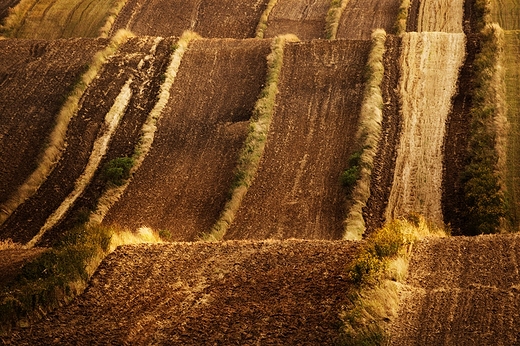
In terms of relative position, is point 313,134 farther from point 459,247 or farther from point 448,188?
point 459,247

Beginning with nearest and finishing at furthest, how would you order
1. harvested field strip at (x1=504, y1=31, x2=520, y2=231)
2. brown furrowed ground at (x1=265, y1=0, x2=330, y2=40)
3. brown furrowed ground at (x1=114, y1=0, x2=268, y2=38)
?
harvested field strip at (x1=504, y1=31, x2=520, y2=231) < brown furrowed ground at (x1=265, y1=0, x2=330, y2=40) < brown furrowed ground at (x1=114, y1=0, x2=268, y2=38)

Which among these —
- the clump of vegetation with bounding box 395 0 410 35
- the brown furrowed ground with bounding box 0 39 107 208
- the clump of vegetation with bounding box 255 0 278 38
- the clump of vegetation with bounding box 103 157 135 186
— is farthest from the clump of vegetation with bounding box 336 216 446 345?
the clump of vegetation with bounding box 255 0 278 38

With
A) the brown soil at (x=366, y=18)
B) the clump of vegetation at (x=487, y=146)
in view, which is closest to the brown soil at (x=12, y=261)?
the clump of vegetation at (x=487, y=146)

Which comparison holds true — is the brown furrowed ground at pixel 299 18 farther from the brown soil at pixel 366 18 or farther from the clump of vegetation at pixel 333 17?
the brown soil at pixel 366 18

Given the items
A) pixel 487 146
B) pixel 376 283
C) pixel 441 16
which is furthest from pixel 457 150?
pixel 441 16

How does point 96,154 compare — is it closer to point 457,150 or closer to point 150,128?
point 150,128

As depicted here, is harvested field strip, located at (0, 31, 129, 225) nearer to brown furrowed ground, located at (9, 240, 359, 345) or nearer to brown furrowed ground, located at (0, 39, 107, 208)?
brown furrowed ground, located at (0, 39, 107, 208)

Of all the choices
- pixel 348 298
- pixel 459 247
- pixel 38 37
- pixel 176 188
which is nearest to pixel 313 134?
pixel 176 188
